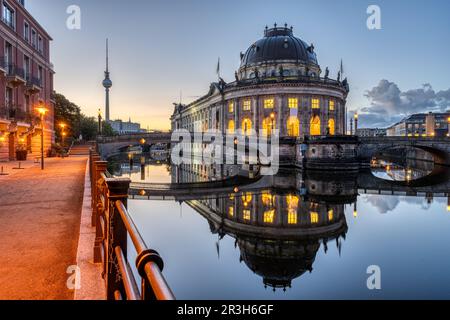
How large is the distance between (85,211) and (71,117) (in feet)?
219

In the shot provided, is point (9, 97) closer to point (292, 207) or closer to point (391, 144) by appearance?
point (292, 207)

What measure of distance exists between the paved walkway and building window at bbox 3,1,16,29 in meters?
22.5

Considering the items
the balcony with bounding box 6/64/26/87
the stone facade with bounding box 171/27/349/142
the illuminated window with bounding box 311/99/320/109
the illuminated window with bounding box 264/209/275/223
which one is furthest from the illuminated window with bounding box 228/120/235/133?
the illuminated window with bounding box 264/209/275/223

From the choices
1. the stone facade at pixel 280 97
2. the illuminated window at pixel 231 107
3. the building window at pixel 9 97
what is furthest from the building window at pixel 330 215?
the illuminated window at pixel 231 107

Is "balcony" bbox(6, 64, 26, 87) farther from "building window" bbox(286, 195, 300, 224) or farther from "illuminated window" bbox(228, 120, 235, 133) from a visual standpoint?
"illuminated window" bbox(228, 120, 235, 133)

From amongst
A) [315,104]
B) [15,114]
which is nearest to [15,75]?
[15,114]

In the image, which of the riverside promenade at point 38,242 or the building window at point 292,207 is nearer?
the riverside promenade at point 38,242

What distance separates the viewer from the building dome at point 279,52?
6756 cm

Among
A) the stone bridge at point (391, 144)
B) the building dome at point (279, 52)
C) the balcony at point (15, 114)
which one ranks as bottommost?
the stone bridge at point (391, 144)

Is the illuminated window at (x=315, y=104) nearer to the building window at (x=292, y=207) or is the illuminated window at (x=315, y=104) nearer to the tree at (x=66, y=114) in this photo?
the building window at (x=292, y=207)

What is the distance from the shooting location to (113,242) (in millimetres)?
3943

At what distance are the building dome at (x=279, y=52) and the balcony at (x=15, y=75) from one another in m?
48.8
